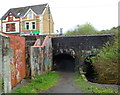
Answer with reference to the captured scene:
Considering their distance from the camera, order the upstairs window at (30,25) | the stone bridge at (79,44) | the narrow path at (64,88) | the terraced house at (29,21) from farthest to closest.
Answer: the upstairs window at (30,25)
the terraced house at (29,21)
the stone bridge at (79,44)
the narrow path at (64,88)

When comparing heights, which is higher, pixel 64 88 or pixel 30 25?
pixel 30 25

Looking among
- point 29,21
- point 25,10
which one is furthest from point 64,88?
point 25,10

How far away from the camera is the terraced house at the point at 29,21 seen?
86.9ft

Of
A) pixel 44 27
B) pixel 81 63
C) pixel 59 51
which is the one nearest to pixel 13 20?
pixel 44 27

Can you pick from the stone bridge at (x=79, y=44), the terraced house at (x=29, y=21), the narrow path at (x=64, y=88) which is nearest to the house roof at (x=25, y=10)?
the terraced house at (x=29, y=21)

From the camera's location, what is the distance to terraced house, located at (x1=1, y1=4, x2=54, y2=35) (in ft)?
86.9

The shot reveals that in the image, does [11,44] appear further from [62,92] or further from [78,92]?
[78,92]

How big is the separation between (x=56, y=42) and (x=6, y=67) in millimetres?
8576

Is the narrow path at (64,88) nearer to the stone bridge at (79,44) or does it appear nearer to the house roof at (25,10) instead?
the stone bridge at (79,44)

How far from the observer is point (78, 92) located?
7430mm

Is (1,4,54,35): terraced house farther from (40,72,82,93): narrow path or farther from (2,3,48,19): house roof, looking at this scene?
(40,72,82,93): narrow path

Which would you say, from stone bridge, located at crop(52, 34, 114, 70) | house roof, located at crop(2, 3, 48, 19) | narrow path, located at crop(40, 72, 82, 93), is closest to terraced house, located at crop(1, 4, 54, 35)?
house roof, located at crop(2, 3, 48, 19)

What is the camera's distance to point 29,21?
27016 mm

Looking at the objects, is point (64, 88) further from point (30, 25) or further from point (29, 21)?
point (29, 21)
